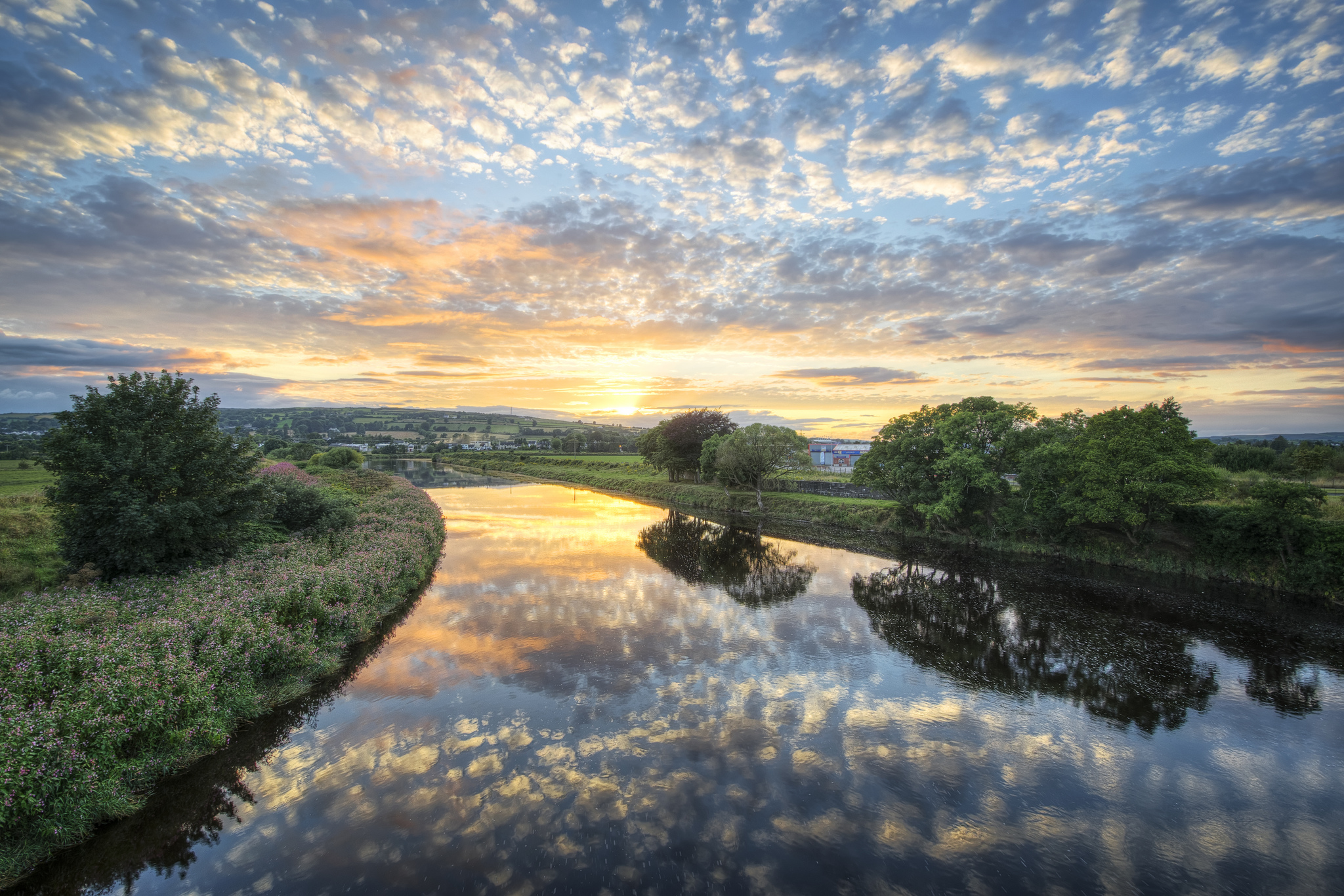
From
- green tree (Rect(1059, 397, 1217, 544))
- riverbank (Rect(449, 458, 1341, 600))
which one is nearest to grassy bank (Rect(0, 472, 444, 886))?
riverbank (Rect(449, 458, 1341, 600))

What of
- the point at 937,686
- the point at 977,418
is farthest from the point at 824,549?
the point at 937,686

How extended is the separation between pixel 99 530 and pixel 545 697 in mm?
13269

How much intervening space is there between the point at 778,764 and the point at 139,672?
12138mm

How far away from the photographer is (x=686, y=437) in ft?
212

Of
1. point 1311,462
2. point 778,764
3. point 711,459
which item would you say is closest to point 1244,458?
point 1311,462

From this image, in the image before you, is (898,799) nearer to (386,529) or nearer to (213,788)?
(213,788)

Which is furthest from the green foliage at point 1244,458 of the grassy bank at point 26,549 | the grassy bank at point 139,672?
the grassy bank at point 26,549

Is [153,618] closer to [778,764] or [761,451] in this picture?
[778,764]

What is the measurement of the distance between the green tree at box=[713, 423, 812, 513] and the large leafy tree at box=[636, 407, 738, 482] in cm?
1436

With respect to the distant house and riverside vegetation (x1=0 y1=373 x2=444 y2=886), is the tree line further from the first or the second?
the distant house

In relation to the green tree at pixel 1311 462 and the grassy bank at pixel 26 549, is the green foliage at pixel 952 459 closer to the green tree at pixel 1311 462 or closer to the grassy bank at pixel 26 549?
the green tree at pixel 1311 462

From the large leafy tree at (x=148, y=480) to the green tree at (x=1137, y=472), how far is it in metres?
38.6

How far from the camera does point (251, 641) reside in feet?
41.8

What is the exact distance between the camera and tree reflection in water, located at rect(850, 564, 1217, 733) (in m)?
15.2
